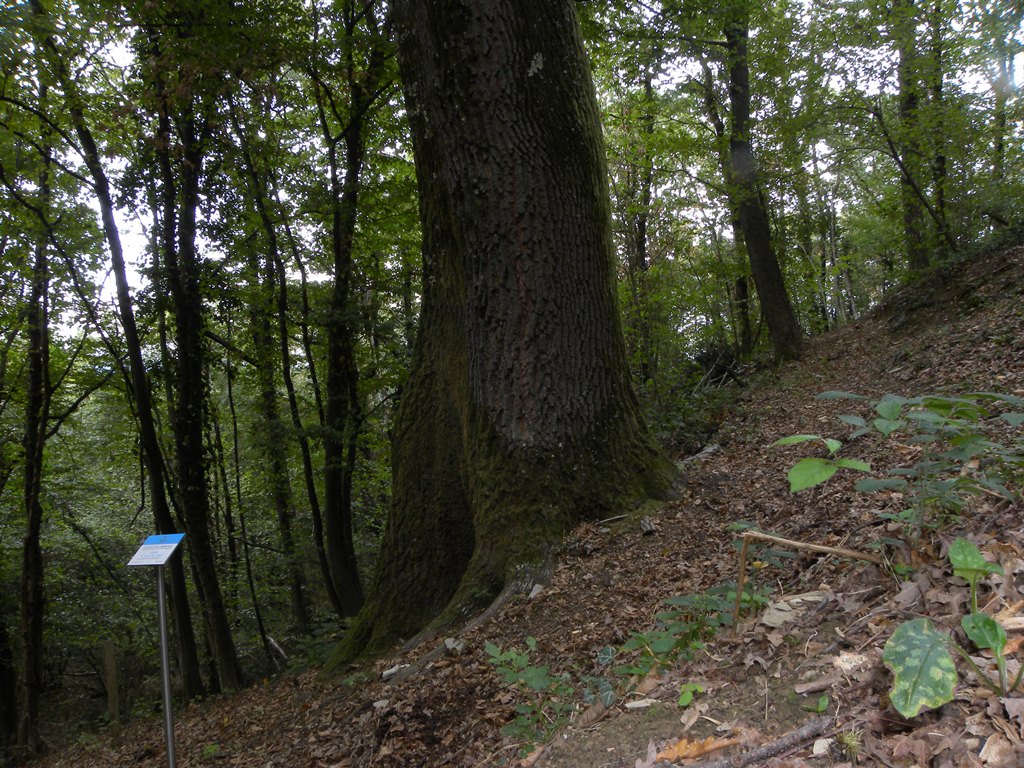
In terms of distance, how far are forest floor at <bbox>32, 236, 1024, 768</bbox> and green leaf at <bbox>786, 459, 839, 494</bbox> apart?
515mm

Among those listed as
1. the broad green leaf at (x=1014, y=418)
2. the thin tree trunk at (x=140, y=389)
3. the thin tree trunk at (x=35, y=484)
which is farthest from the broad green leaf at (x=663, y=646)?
the thin tree trunk at (x=35, y=484)

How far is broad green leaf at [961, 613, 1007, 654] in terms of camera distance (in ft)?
4.72

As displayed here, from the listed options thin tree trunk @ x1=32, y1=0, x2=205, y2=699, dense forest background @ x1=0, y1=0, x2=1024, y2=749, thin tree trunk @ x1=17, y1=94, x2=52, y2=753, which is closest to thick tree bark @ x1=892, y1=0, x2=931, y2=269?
dense forest background @ x1=0, y1=0, x2=1024, y2=749

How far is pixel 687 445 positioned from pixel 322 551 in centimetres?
761

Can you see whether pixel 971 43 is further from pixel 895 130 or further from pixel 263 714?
pixel 263 714

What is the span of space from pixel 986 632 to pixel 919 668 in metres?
0.17

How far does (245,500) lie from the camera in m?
17.3

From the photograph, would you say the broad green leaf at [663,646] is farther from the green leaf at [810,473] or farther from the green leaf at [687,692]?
the green leaf at [810,473]

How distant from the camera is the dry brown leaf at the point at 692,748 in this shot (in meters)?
1.76

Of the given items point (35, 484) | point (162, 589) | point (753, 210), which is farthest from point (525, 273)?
point (35, 484)

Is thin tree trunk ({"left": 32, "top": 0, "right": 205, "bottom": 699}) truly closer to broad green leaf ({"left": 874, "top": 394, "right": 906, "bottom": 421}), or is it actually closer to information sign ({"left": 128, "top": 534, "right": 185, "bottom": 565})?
information sign ({"left": 128, "top": 534, "right": 185, "bottom": 565})

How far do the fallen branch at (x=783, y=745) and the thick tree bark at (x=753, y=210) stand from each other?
10.2m

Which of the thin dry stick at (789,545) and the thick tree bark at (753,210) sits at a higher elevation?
the thick tree bark at (753,210)

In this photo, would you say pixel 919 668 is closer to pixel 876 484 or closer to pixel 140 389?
pixel 876 484
